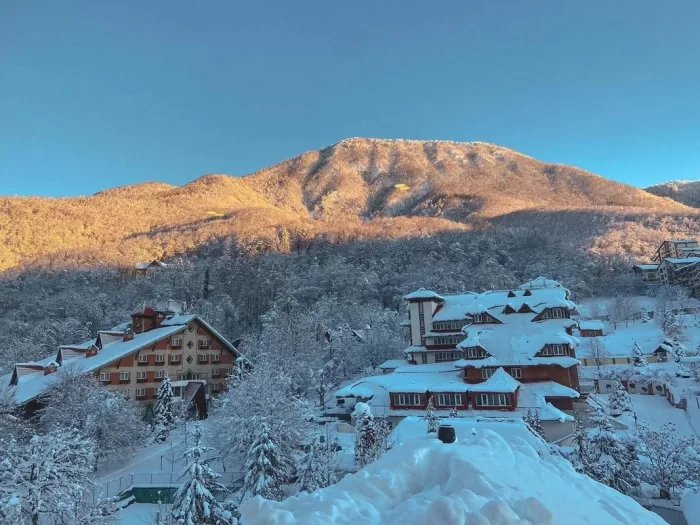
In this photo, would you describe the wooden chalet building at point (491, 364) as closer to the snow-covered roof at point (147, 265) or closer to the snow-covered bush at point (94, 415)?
the snow-covered bush at point (94, 415)

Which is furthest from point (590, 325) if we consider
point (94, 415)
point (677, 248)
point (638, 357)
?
point (94, 415)

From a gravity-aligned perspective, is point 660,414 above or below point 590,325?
below

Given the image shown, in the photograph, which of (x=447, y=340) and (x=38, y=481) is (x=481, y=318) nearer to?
(x=447, y=340)

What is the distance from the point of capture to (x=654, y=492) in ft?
67.3

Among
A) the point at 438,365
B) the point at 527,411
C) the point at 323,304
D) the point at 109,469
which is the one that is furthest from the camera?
the point at 323,304

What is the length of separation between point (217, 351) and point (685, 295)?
71.9 m

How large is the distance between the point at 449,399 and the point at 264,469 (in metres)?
17.3

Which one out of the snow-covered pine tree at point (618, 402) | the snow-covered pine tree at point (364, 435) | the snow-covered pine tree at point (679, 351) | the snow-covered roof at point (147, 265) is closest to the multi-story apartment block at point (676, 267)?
the snow-covered pine tree at point (679, 351)

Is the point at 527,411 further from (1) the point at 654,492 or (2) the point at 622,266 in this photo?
(2) the point at 622,266

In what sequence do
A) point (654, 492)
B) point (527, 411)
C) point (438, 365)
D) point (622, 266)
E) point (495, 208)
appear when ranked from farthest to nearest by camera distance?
point (495, 208), point (622, 266), point (438, 365), point (527, 411), point (654, 492)

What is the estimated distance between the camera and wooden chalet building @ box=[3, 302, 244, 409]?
1483 inches

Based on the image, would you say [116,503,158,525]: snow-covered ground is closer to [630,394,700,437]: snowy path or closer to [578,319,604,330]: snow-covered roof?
[630,394,700,437]: snowy path

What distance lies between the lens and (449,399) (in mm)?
33719

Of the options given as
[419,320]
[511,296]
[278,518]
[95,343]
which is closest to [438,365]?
[419,320]
